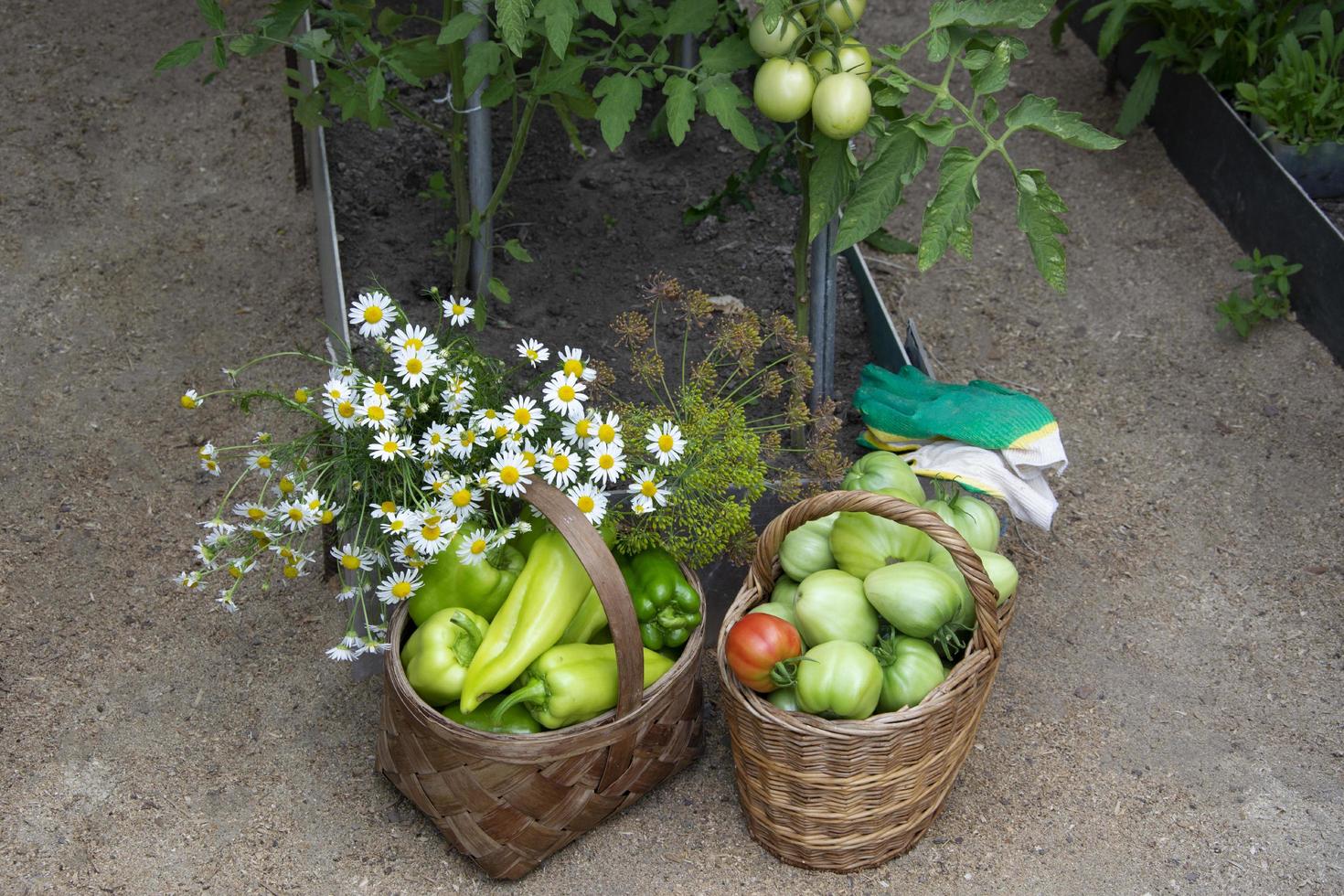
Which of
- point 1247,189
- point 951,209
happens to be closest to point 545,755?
point 951,209

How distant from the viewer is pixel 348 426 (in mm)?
2137

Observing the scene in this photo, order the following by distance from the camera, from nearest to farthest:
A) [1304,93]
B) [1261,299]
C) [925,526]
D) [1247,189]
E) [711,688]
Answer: [925,526] → [711,688] → [1261,299] → [1304,93] → [1247,189]

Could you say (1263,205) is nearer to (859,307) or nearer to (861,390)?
(859,307)

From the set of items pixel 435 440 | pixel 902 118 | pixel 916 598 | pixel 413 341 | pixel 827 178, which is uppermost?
pixel 902 118

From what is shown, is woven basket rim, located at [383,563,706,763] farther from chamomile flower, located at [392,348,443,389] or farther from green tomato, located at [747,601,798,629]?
chamomile flower, located at [392,348,443,389]

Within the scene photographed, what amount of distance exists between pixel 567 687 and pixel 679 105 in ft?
3.27

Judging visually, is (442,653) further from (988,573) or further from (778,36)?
(778,36)

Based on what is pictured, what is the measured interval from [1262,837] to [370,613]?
66.0 inches

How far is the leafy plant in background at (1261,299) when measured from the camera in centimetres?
342

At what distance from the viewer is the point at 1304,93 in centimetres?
358

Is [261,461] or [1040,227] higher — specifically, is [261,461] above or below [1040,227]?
below

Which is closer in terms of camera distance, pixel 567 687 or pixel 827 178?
pixel 567 687

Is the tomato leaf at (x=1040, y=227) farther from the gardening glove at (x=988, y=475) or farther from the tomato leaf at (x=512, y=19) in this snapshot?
the tomato leaf at (x=512, y=19)

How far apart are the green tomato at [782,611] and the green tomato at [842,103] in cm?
78
